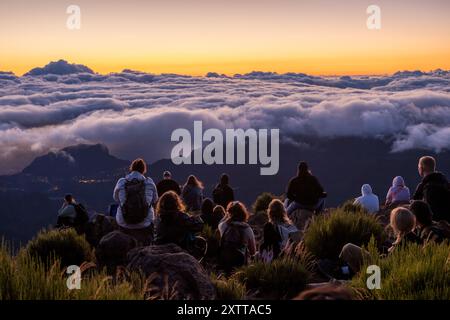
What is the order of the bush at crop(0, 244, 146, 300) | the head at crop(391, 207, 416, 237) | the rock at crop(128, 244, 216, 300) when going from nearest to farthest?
the bush at crop(0, 244, 146, 300) → the rock at crop(128, 244, 216, 300) → the head at crop(391, 207, 416, 237)

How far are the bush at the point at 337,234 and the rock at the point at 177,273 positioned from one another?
2804 mm

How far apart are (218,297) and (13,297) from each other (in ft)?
6.78

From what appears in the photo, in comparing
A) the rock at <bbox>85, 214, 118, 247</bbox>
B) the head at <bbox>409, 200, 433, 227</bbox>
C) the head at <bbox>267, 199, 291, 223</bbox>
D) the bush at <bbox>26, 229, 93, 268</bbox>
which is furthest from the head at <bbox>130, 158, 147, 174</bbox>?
the head at <bbox>409, 200, 433, 227</bbox>

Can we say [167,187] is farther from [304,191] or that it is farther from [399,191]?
[399,191]

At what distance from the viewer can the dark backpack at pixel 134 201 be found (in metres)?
8.47

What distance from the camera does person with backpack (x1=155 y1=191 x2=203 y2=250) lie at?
305 inches

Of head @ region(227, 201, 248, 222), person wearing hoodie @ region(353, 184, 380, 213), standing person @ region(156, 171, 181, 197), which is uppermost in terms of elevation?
head @ region(227, 201, 248, 222)

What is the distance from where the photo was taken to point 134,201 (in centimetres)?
848

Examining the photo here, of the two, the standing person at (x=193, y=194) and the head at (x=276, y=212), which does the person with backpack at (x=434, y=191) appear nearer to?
the head at (x=276, y=212)

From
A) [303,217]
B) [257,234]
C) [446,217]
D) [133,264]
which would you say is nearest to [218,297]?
[133,264]

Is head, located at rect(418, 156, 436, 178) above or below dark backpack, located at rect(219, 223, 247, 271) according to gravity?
above

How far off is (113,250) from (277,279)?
257cm

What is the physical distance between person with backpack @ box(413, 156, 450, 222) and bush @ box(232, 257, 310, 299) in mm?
2809

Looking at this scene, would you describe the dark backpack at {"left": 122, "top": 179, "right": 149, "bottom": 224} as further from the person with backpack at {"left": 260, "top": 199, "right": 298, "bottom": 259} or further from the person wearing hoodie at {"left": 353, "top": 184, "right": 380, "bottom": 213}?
the person wearing hoodie at {"left": 353, "top": 184, "right": 380, "bottom": 213}
